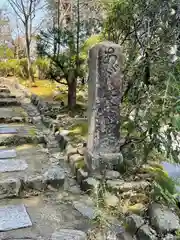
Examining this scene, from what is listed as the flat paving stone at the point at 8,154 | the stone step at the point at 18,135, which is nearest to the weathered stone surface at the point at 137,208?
the flat paving stone at the point at 8,154

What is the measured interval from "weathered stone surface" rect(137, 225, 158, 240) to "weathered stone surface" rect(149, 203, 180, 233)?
0.05 meters

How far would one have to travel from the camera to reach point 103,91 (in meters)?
3.11

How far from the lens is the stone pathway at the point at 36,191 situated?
2.38 metres

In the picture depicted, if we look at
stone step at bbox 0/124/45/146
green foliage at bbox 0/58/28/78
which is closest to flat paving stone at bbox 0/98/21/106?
stone step at bbox 0/124/45/146

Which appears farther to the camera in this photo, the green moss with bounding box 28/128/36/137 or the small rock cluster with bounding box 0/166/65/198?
the green moss with bounding box 28/128/36/137

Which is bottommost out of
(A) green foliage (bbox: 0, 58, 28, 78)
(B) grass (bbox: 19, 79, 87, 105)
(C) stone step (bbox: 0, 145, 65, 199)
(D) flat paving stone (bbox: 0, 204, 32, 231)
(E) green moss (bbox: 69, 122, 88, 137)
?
(D) flat paving stone (bbox: 0, 204, 32, 231)

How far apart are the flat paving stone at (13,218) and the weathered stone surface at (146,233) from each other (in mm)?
894

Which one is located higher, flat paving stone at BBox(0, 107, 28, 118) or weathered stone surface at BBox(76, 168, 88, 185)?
flat paving stone at BBox(0, 107, 28, 118)

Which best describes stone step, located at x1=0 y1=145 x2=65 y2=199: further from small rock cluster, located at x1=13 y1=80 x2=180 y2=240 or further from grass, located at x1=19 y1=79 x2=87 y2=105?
grass, located at x1=19 y1=79 x2=87 y2=105

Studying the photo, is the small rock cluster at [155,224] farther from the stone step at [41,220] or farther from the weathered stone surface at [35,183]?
the weathered stone surface at [35,183]

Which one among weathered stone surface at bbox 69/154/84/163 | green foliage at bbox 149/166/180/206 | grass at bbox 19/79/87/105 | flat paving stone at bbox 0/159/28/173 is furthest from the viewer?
grass at bbox 19/79/87/105

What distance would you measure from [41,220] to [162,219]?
1.01 meters

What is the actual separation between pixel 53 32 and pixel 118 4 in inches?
79.4

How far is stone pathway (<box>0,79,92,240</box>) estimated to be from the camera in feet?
7.79
